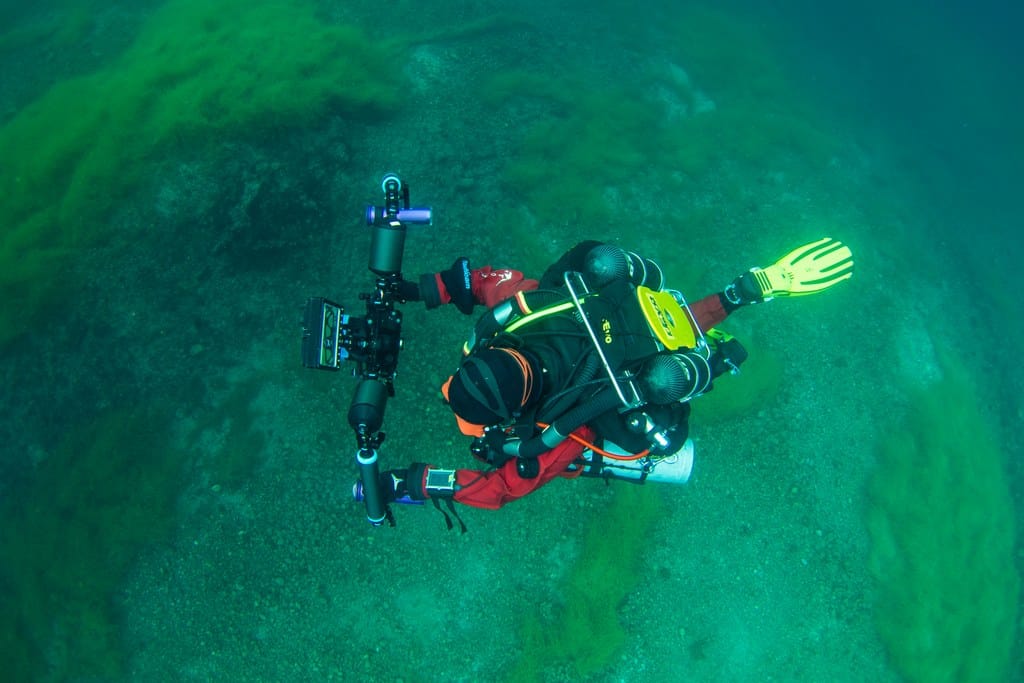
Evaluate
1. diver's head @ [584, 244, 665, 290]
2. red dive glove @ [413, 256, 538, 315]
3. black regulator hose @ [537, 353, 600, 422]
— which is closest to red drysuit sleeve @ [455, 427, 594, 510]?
black regulator hose @ [537, 353, 600, 422]

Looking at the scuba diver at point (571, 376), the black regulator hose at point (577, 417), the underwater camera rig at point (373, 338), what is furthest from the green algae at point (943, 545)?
the underwater camera rig at point (373, 338)

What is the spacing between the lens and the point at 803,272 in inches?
173

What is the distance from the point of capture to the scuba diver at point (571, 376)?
250 cm

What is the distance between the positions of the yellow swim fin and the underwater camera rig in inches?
112

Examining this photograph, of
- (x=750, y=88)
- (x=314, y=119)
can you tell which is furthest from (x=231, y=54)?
(x=750, y=88)

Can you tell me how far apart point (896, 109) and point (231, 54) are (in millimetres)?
12397

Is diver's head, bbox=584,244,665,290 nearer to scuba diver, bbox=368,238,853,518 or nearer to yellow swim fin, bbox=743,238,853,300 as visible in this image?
scuba diver, bbox=368,238,853,518

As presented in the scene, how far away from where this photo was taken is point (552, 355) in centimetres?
284

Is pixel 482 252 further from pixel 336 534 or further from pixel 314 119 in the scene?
pixel 336 534

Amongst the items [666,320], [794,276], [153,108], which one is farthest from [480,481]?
[153,108]

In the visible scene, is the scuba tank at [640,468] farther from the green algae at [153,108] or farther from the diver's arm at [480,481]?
the green algae at [153,108]

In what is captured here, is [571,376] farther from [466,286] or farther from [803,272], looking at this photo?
[803,272]

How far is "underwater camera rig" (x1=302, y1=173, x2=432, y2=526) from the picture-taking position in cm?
311

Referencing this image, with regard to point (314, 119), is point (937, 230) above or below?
below
